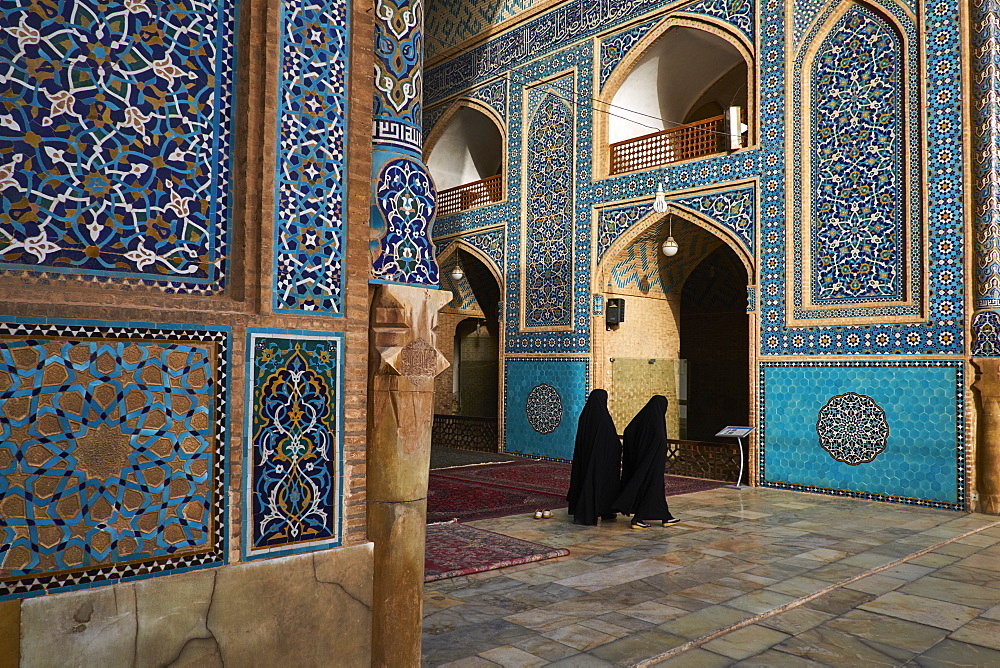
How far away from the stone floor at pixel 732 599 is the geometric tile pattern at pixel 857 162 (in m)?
2.35

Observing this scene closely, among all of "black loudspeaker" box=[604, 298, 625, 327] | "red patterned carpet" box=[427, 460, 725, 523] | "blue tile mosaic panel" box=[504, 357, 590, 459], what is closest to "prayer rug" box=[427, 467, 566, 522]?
"red patterned carpet" box=[427, 460, 725, 523]

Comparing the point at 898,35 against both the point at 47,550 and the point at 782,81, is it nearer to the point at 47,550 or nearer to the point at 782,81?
the point at 782,81

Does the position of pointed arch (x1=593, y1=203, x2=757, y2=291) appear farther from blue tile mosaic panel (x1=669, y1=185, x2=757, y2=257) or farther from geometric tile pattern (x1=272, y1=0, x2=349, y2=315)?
geometric tile pattern (x1=272, y1=0, x2=349, y2=315)

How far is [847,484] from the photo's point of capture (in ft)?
23.0

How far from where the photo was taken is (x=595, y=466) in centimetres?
574

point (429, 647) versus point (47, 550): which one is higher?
point (47, 550)

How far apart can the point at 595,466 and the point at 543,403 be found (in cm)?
409

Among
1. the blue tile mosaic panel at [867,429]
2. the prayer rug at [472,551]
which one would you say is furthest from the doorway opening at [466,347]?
the prayer rug at [472,551]

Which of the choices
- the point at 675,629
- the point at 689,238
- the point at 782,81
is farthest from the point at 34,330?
the point at 689,238

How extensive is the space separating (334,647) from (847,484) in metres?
6.09

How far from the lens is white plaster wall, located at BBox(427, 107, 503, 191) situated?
39.6 ft

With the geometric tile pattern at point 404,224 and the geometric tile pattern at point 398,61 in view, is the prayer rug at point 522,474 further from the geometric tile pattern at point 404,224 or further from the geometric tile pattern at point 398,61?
the geometric tile pattern at point 398,61

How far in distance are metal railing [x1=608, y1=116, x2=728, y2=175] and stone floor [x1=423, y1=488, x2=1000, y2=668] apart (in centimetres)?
432

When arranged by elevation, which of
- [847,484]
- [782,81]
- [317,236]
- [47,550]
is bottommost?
[847,484]
